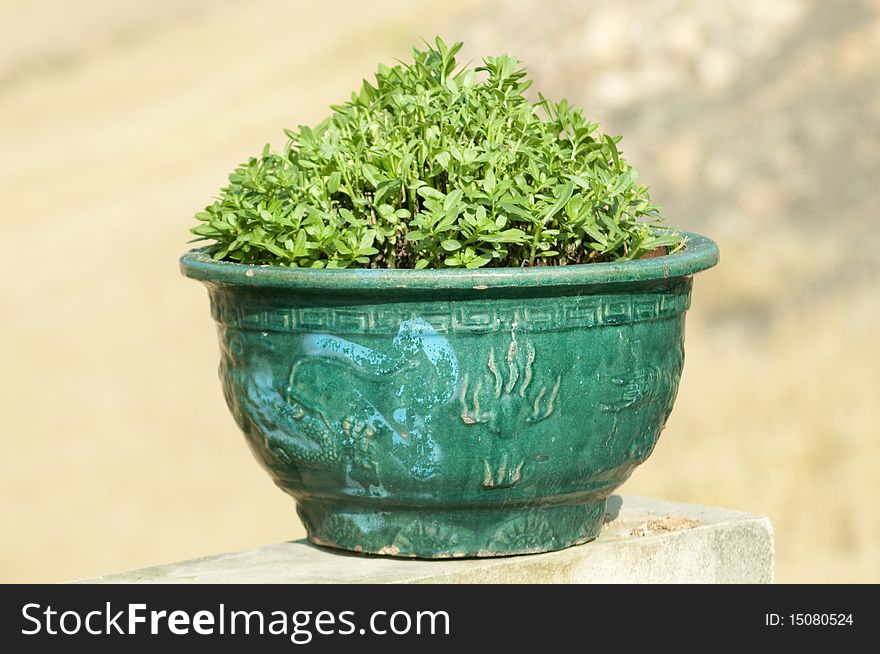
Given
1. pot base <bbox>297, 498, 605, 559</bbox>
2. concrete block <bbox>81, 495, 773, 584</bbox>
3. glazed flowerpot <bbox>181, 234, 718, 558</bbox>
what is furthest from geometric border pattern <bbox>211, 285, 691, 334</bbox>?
concrete block <bbox>81, 495, 773, 584</bbox>

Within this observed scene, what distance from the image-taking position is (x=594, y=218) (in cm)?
281

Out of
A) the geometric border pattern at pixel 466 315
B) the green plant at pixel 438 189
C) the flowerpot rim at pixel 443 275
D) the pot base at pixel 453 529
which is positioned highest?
the green plant at pixel 438 189

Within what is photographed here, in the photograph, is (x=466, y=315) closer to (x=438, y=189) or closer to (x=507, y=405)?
(x=507, y=405)

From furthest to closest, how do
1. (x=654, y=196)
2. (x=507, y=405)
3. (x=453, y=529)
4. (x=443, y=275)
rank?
(x=654, y=196)
(x=453, y=529)
(x=507, y=405)
(x=443, y=275)

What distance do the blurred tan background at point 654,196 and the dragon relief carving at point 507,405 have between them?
3850mm

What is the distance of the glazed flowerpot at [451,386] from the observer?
2.62 metres

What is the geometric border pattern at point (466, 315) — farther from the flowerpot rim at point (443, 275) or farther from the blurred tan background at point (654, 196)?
the blurred tan background at point (654, 196)

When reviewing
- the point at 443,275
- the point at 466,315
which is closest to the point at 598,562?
the point at 466,315

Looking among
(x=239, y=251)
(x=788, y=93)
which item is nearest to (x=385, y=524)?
(x=239, y=251)

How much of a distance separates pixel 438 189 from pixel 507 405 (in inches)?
18.9

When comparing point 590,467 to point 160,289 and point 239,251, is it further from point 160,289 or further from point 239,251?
point 160,289

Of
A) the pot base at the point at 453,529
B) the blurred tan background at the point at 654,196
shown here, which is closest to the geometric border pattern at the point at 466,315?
the pot base at the point at 453,529

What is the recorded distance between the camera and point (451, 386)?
264 cm

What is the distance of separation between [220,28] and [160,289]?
11.6 metres
